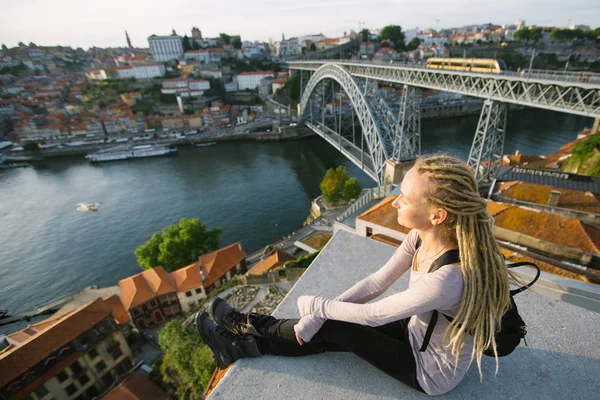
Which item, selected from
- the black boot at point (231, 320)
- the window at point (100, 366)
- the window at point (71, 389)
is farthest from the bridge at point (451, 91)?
the window at point (71, 389)

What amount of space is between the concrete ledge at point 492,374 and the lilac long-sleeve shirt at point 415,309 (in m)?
0.22

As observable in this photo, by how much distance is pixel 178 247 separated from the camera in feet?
50.0

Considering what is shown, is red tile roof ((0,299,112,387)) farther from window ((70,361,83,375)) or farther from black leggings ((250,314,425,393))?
black leggings ((250,314,425,393))

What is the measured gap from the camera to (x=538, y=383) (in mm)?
1778

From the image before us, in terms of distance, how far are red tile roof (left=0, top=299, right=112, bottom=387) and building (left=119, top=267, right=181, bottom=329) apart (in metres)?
2.53

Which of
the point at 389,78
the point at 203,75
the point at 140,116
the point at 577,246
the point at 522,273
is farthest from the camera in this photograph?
the point at 203,75

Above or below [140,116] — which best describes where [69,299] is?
below

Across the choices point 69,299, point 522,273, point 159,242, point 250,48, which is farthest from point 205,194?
point 250,48

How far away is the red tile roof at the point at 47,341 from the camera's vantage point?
751 centimetres

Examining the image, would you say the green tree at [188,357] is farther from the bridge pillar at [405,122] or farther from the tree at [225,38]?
the tree at [225,38]

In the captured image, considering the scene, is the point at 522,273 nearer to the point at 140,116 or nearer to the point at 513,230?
the point at 513,230

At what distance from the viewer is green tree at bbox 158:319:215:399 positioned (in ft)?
20.4

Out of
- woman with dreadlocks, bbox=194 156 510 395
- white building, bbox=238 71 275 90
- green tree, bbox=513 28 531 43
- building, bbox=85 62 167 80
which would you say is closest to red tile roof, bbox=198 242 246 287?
woman with dreadlocks, bbox=194 156 510 395

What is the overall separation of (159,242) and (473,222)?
16966mm
